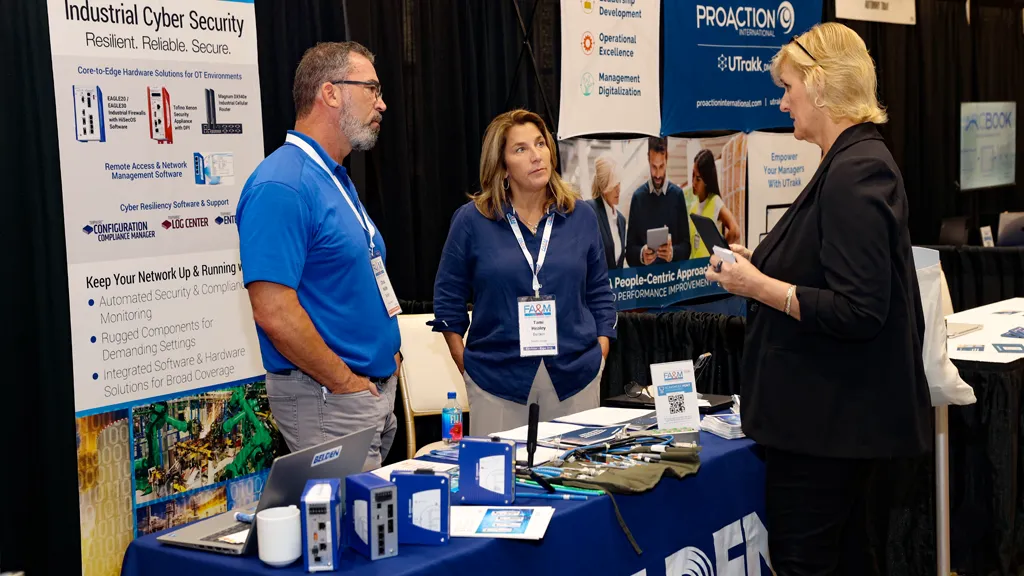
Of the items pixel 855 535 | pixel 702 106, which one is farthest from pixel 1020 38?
pixel 855 535

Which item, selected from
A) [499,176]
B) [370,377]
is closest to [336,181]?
[370,377]

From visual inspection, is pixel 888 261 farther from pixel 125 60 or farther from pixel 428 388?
pixel 125 60

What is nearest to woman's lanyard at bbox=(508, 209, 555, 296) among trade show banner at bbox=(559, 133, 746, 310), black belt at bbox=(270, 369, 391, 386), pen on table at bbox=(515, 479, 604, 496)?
black belt at bbox=(270, 369, 391, 386)

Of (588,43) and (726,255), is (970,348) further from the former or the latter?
(588,43)

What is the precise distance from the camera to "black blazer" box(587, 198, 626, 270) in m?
5.00

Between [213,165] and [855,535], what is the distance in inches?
96.3

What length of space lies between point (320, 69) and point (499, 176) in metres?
0.69

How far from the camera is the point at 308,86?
264 cm

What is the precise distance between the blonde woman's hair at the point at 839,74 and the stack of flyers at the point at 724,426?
2.74ft

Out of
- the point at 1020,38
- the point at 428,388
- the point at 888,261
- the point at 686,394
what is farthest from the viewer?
the point at 1020,38

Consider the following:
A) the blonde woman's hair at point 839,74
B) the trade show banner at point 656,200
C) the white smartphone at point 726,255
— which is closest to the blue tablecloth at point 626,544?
the white smartphone at point 726,255

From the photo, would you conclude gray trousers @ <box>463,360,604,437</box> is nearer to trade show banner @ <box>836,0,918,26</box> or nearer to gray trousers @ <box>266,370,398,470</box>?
gray trousers @ <box>266,370,398,470</box>

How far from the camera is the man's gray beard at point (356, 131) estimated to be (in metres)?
2.63

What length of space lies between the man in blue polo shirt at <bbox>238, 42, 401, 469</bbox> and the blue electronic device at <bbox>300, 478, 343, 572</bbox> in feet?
2.45
